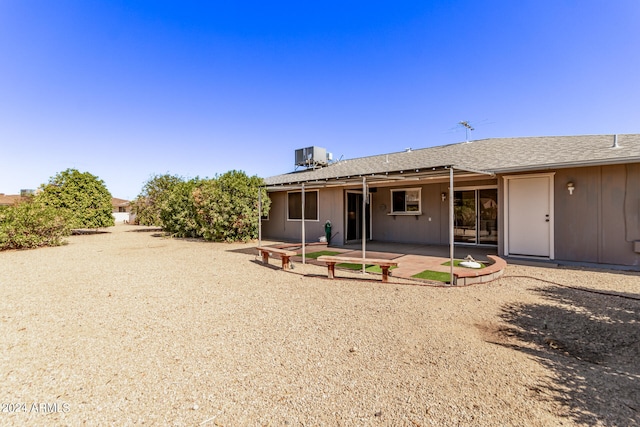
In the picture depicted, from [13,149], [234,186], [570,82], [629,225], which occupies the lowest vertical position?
[629,225]

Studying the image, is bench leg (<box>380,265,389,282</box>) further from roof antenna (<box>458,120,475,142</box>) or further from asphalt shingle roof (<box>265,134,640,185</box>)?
roof antenna (<box>458,120,475,142</box>)

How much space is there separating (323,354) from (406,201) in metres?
10.3

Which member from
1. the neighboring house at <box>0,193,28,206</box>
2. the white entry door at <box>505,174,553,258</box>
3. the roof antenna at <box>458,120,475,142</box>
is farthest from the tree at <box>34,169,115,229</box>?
the roof antenna at <box>458,120,475,142</box>

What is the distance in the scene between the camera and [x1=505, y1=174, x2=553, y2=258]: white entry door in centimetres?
827

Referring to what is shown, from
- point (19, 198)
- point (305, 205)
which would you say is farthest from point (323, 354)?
point (19, 198)

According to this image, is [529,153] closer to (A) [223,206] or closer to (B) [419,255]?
(B) [419,255]

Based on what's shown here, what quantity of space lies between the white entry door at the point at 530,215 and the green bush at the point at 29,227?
62.3ft

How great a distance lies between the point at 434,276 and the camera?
6625mm

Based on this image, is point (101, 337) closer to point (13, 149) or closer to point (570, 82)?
point (570, 82)

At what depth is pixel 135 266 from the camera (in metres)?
8.67

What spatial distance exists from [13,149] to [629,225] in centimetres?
2526

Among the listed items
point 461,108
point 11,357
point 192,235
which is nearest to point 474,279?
point 11,357

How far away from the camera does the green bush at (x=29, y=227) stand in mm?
12492

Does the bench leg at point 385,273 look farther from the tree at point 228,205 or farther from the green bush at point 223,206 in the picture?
the tree at point 228,205
